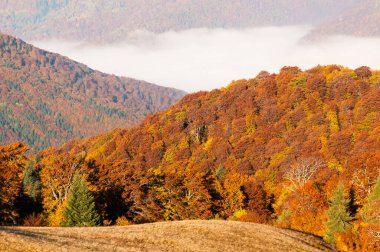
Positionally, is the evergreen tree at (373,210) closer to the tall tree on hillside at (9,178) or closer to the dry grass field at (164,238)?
the dry grass field at (164,238)

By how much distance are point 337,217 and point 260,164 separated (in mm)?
82305

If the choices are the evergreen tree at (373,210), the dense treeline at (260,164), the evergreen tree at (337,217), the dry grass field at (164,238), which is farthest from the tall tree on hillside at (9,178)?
the evergreen tree at (373,210)

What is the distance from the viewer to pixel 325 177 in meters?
96.4

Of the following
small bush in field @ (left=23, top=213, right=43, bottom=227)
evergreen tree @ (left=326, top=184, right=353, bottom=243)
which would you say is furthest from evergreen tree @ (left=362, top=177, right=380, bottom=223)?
small bush in field @ (left=23, top=213, right=43, bottom=227)

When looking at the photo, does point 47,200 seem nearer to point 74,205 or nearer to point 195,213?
point 74,205

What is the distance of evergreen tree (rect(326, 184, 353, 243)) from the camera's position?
56.4m

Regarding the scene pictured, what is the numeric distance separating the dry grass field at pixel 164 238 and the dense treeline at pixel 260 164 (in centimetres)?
923

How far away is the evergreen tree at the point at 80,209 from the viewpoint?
5972 centimetres

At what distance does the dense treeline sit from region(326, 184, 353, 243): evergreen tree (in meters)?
0.12

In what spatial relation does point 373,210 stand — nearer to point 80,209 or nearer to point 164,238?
point 164,238

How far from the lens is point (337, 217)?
187 ft

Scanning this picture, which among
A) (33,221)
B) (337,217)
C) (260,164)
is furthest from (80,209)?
(260,164)

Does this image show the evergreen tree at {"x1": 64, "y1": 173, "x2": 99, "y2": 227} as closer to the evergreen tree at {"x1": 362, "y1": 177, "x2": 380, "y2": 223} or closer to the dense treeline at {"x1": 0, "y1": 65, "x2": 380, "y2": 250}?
the dense treeline at {"x1": 0, "y1": 65, "x2": 380, "y2": 250}

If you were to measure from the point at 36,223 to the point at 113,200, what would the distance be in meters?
14.4
